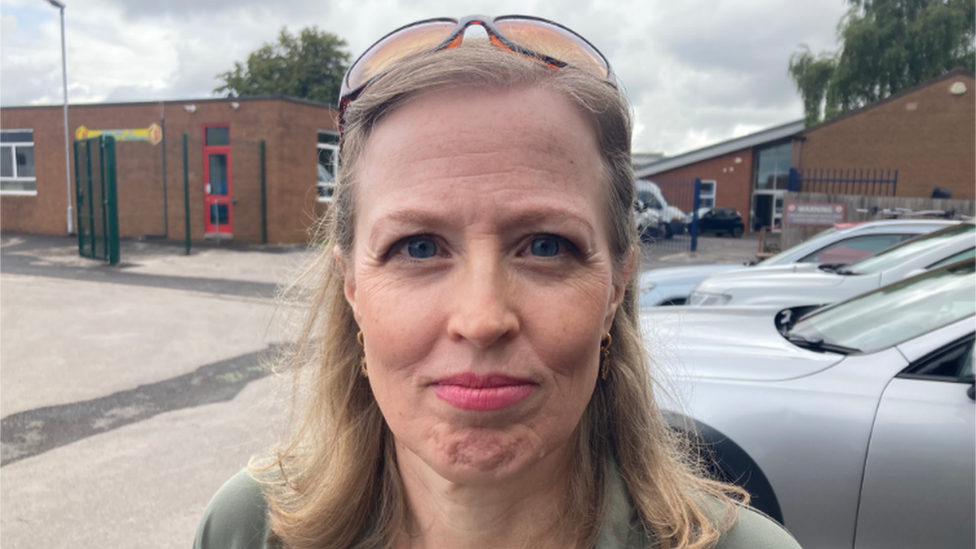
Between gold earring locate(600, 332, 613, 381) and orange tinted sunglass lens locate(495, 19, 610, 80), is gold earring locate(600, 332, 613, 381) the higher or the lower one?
the lower one

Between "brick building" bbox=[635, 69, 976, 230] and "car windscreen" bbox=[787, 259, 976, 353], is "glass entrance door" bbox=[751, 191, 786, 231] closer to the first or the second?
"brick building" bbox=[635, 69, 976, 230]

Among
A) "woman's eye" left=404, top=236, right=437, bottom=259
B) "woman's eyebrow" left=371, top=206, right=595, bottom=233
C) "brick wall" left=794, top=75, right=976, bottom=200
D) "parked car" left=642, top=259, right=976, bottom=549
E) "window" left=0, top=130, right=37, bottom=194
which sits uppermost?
"brick wall" left=794, top=75, right=976, bottom=200

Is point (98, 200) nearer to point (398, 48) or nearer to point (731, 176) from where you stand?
point (398, 48)

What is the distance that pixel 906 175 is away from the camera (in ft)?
79.6

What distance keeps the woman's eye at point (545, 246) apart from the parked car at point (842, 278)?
14.9ft

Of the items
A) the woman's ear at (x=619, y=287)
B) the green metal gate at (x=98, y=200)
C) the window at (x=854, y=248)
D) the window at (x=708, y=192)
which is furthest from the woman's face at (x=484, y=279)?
the window at (x=708, y=192)

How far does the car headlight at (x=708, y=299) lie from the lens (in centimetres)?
561

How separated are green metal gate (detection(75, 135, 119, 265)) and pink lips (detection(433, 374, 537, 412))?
13455 mm

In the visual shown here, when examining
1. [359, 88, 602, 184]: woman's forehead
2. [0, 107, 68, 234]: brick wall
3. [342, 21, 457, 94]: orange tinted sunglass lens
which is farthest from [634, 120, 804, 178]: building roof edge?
[359, 88, 602, 184]: woman's forehead

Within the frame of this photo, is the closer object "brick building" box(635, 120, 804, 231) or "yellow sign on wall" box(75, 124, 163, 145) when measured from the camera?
"yellow sign on wall" box(75, 124, 163, 145)

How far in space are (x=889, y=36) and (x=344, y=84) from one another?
115 ft

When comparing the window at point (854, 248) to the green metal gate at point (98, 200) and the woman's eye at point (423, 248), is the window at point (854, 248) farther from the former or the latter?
the green metal gate at point (98, 200)

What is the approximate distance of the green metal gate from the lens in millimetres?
12578

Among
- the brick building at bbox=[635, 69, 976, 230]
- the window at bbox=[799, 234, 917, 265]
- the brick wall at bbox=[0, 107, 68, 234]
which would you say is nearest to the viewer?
the window at bbox=[799, 234, 917, 265]
